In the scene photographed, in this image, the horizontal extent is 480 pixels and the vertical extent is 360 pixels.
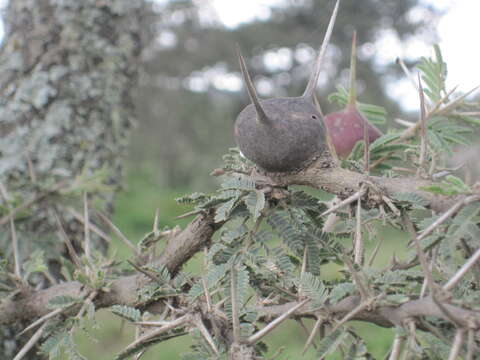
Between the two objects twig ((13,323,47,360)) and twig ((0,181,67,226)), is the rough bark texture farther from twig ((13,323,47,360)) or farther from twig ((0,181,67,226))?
twig ((13,323,47,360))

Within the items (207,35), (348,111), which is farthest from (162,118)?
(348,111)

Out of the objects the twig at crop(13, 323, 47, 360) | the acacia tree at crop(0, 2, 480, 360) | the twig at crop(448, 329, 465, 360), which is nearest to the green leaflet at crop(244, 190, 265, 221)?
the acacia tree at crop(0, 2, 480, 360)

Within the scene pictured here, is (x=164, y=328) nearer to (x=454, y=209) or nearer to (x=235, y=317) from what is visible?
(x=235, y=317)

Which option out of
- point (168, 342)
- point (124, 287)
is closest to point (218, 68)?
point (168, 342)

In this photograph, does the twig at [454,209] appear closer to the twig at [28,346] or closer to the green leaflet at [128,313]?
the green leaflet at [128,313]

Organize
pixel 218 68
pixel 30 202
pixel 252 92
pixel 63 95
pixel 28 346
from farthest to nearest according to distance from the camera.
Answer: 1. pixel 218 68
2. pixel 63 95
3. pixel 30 202
4. pixel 28 346
5. pixel 252 92
